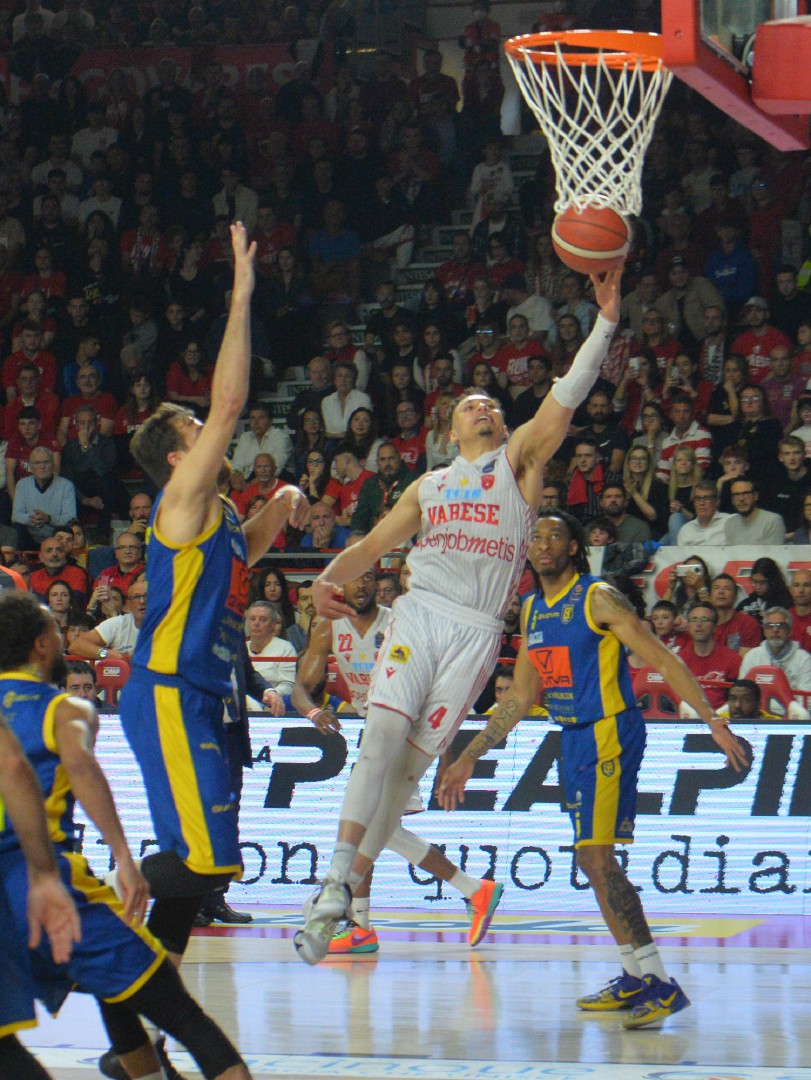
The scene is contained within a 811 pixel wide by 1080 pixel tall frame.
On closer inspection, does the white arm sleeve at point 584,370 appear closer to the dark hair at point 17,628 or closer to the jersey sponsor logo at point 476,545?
the jersey sponsor logo at point 476,545

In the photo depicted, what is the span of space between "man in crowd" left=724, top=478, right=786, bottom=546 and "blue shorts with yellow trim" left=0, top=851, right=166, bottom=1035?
26.3 ft

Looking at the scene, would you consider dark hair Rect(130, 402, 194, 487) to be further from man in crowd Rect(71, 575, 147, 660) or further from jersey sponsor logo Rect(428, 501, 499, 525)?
man in crowd Rect(71, 575, 147, 660)

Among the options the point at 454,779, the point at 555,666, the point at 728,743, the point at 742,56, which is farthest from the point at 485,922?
the point at 742,56

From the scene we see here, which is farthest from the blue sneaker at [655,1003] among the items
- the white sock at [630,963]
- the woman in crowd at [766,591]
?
the woman in crowd at [766,591]

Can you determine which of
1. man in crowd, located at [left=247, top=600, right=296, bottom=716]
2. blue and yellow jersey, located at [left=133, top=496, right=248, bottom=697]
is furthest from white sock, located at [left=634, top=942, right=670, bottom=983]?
man in crowd, located at [left=247, top=600, right=296, bottom=716]

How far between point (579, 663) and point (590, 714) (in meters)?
0.21

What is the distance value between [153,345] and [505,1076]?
482 inches

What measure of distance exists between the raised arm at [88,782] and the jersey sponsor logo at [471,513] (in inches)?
95.3

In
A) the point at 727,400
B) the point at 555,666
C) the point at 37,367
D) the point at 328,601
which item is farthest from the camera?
the point at 37,367

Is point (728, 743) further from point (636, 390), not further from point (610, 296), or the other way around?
point (636, 390)

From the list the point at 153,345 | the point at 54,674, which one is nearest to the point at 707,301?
the point at 153,345

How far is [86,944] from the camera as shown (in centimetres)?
414

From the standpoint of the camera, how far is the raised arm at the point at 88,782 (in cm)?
404

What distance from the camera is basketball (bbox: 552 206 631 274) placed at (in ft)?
21.6
